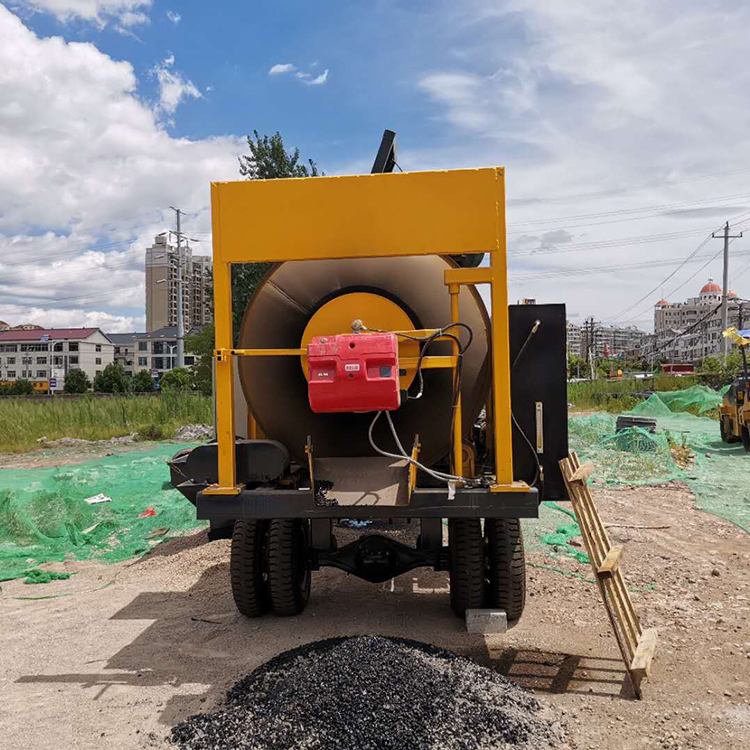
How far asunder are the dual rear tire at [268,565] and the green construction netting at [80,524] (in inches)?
108

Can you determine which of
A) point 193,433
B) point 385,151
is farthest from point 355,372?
point 193,433

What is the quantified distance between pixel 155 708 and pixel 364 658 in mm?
1149

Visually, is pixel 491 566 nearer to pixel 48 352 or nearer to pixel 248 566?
pixel 248 566

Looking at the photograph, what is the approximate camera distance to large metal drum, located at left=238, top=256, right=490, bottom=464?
14.0ft

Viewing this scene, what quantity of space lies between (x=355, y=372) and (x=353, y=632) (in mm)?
1977

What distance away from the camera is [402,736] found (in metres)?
2.99

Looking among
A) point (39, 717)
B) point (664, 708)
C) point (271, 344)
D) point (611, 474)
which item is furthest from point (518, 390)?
point (611, 474)

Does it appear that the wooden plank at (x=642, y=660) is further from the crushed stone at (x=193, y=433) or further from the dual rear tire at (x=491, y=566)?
the crushed stone at (x=193, y=433)

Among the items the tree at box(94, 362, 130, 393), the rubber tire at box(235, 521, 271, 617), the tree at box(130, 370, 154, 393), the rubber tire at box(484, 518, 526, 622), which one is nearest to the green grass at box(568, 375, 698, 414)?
the rubber tire at box(484, 518, 526, 622)

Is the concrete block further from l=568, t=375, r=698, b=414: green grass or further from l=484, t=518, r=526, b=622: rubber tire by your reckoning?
l=568, t=375, r=698, b=414: green grass

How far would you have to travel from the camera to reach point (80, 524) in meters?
8.03

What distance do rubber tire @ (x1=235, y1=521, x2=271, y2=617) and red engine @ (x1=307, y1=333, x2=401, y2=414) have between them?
57.8 inches

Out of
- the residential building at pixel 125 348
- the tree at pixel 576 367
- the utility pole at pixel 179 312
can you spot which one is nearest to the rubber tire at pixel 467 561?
the utility pole at pixel 179 312

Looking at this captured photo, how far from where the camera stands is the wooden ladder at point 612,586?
11.9ft
